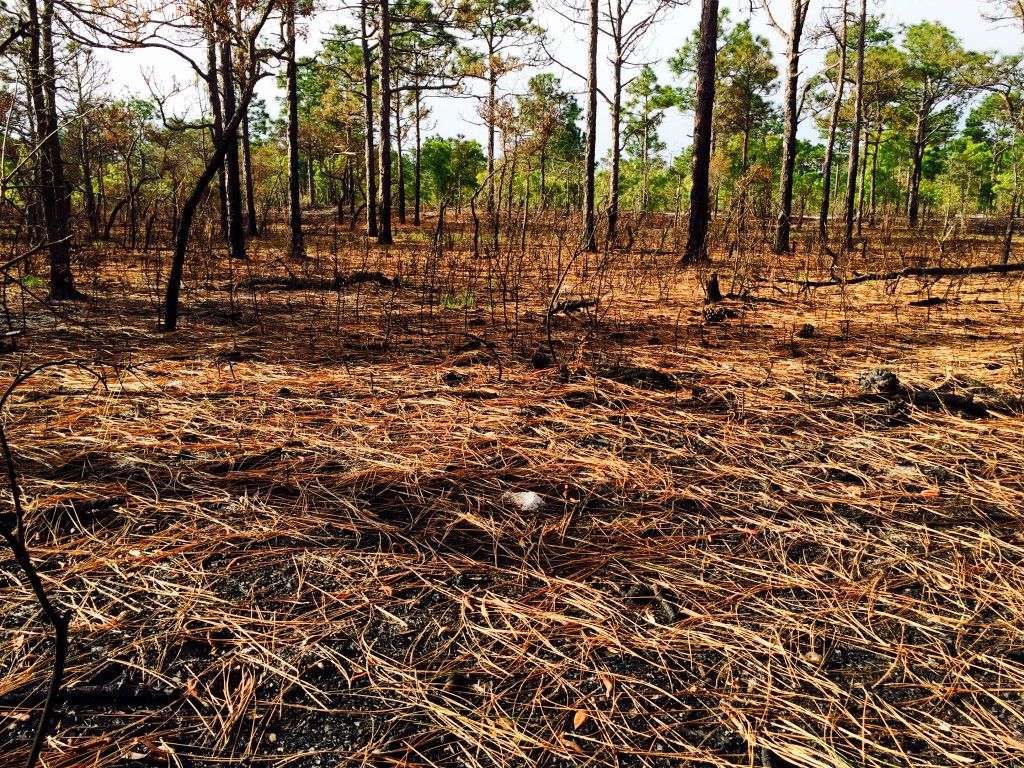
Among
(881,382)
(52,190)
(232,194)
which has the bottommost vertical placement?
(881,382)

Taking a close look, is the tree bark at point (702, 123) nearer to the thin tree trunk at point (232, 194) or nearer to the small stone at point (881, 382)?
the small stone at point (881, 382)

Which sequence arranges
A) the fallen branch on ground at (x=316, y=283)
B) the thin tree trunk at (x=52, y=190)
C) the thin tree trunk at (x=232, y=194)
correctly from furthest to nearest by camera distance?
1. the thin tree trunk at (x=232, y=194)
2. the fallen branch on ground at (x=316, y=283)
3. the thin tree trunk at (x=52, y=190)

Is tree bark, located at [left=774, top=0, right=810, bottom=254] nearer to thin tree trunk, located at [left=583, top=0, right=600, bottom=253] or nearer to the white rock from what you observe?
thin tree trunk, located at [left=583, top=0, right=600, bottom=253]

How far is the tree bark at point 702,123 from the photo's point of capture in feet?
29.7

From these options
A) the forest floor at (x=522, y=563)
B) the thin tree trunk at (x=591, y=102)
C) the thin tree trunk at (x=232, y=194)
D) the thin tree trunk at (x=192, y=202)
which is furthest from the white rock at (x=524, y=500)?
the thin tree trunk at (x=591, y=102)

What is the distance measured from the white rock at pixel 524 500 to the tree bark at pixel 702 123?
7.71 metres

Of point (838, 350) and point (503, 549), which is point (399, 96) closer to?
point (838, 350)

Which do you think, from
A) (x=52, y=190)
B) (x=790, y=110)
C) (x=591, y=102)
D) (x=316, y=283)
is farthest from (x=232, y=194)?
(x=790, y=110)

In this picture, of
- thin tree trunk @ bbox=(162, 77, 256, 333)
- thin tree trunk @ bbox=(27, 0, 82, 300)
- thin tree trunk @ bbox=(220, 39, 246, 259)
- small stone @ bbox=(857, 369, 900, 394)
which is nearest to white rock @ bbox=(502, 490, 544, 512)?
small stone @ bbox=(857, 369, 900, 394)

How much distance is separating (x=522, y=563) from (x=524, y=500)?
328 millimetres

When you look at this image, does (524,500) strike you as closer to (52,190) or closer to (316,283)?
(52,190)

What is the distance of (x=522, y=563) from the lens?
1.71m

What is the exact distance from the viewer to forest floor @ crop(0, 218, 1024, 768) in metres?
1.16

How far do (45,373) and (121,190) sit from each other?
28966mm
